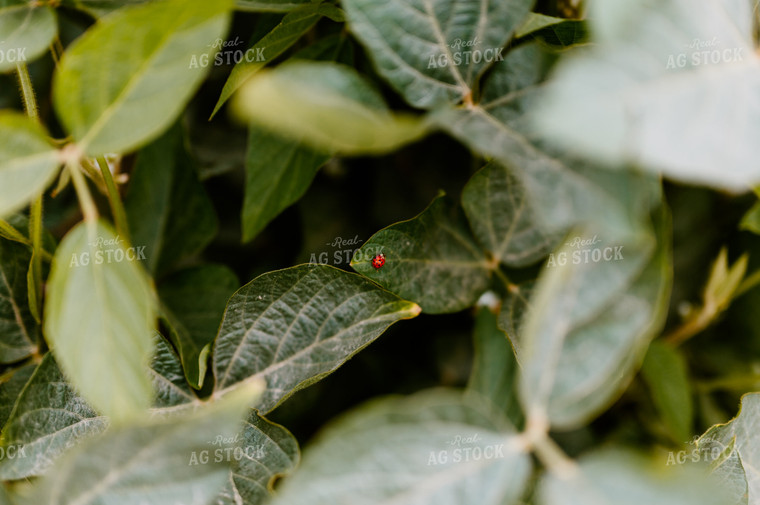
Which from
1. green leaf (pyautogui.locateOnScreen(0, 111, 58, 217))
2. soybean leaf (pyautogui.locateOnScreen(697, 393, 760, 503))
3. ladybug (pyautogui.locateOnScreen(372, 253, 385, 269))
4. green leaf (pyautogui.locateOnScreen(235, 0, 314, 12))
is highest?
green leaf (pyautogui.locateOnScreen(235, 0, 314, 12))

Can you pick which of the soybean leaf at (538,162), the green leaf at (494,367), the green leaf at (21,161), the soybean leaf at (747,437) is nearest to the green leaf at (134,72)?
the green leaf at (21,161)

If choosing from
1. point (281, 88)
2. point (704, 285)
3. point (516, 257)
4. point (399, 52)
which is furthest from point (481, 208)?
point (704, 285)

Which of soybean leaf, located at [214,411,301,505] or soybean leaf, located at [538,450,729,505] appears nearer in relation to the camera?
soybean leaf, located at [538,450,729,505]

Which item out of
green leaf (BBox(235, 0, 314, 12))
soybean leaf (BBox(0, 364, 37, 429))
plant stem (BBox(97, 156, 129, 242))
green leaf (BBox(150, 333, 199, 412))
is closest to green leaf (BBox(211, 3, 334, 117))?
green leaf (BBox(235, 0, 314, 12))

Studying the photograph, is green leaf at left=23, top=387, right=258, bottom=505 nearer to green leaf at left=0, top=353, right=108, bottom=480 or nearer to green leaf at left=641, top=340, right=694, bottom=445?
Answer: green leaf at left=0, top=353, right=108, bottom=480

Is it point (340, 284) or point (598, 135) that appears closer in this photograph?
point (598, 135)

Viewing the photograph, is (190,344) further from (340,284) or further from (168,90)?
(168,90)

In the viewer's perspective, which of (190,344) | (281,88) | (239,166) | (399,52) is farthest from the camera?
(239,166)

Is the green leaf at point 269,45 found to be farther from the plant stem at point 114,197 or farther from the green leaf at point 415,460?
the green leaf at point 415,460
